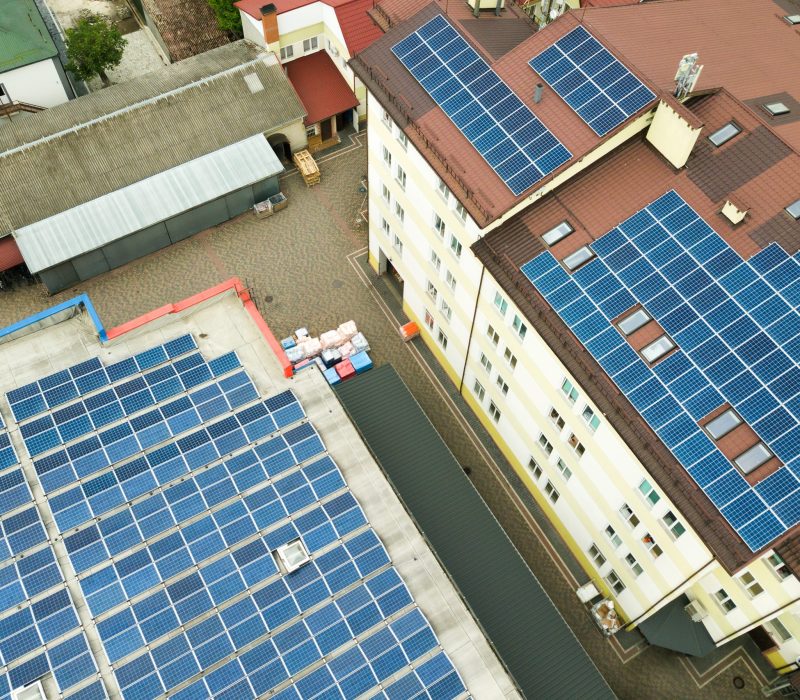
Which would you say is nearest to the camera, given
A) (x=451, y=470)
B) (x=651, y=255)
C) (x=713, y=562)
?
(x=713, y=562)

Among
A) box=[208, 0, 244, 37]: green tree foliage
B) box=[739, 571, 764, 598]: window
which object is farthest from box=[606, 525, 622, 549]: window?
box=[208, 0, 244, 37]: green tree foliage

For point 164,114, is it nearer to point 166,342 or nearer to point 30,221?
point 30,221

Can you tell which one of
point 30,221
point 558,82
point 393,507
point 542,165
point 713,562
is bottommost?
point 713,562

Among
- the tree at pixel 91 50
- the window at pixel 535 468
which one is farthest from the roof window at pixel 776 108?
the tree at pixel 91 50

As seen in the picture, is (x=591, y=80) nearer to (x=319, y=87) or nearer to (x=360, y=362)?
(x=360, y=362)

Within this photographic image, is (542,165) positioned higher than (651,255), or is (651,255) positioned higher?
(542,165)

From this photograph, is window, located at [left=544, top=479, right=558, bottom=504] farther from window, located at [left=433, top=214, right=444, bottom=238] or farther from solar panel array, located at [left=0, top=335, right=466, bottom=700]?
window, located at [left=433, top=214, right=444, bottom=238]

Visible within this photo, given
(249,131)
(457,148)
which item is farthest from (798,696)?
(249,131)
